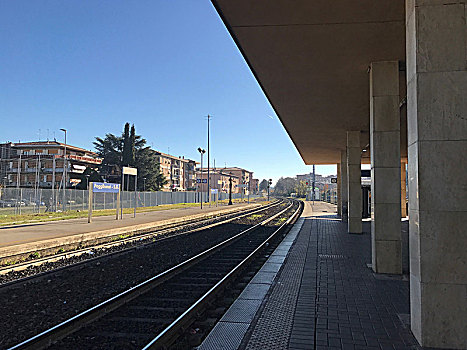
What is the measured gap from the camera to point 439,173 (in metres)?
4.44

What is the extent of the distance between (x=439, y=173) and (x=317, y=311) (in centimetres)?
289

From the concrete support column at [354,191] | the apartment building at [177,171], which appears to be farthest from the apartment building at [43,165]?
the concrete support column at [354,191]

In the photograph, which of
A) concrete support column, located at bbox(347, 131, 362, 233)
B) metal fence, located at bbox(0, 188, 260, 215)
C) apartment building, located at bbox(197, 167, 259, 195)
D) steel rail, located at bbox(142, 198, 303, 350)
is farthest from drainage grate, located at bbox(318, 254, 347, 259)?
apartment building, located at bbox(197, 167, 259, 195)

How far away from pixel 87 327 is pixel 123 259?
5.75m

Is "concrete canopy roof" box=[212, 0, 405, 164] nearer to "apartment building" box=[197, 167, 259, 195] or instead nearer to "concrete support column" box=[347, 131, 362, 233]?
"concrete support column" box=[347, 131, 362, 233]

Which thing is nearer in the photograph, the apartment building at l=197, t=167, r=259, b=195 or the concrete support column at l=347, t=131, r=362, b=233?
the concrete support column at l=347, t=131, r=362, b=233

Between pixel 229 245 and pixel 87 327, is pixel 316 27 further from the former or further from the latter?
pixel 229 245

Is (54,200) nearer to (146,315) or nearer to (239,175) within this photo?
(146,315)

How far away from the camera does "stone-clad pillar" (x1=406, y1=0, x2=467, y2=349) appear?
14.2ft

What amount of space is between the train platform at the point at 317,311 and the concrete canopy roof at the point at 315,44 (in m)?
5.08

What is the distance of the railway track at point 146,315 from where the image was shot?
191 inches

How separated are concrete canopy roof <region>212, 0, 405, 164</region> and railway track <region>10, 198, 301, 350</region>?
518cm

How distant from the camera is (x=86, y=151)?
78.1 m

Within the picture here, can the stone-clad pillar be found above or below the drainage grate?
above
